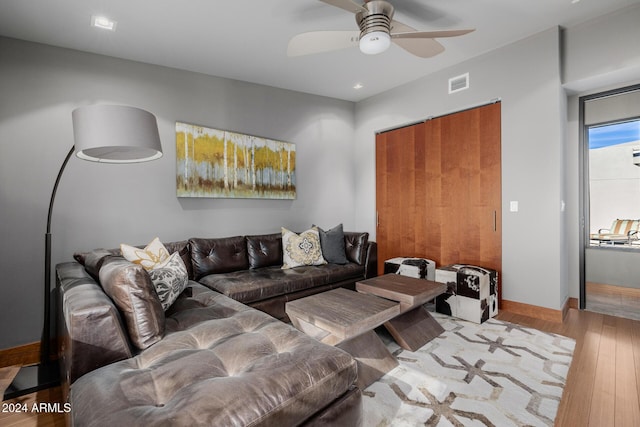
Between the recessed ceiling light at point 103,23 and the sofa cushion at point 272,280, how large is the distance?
2271mm

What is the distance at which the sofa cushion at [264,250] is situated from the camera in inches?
132

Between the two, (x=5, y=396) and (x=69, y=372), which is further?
(x=5, y=396)

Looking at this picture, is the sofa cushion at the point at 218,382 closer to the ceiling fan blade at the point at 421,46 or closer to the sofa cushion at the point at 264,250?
the sofa cushion at the point at 264,250

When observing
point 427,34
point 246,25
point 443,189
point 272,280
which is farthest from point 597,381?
point 246,25

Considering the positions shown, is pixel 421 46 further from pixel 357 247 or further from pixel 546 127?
pixel 357 247

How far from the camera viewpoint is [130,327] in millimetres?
1416

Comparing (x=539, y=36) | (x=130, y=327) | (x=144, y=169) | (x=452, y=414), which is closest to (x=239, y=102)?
(x=144, y=169)

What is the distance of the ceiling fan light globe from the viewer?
1974 mm

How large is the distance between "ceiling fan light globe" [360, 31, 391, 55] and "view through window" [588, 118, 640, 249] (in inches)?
109

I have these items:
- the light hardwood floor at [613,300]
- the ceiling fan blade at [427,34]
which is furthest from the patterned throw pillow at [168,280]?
the light hardwood floor at [613,300]

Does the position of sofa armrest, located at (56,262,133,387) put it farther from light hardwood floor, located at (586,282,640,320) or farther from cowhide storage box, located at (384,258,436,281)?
light hardwood floor, located at (586,282,640,320)

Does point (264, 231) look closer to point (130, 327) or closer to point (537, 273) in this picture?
point (130, 327)

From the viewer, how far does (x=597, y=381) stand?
192cm

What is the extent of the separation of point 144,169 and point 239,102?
54.0 inches
